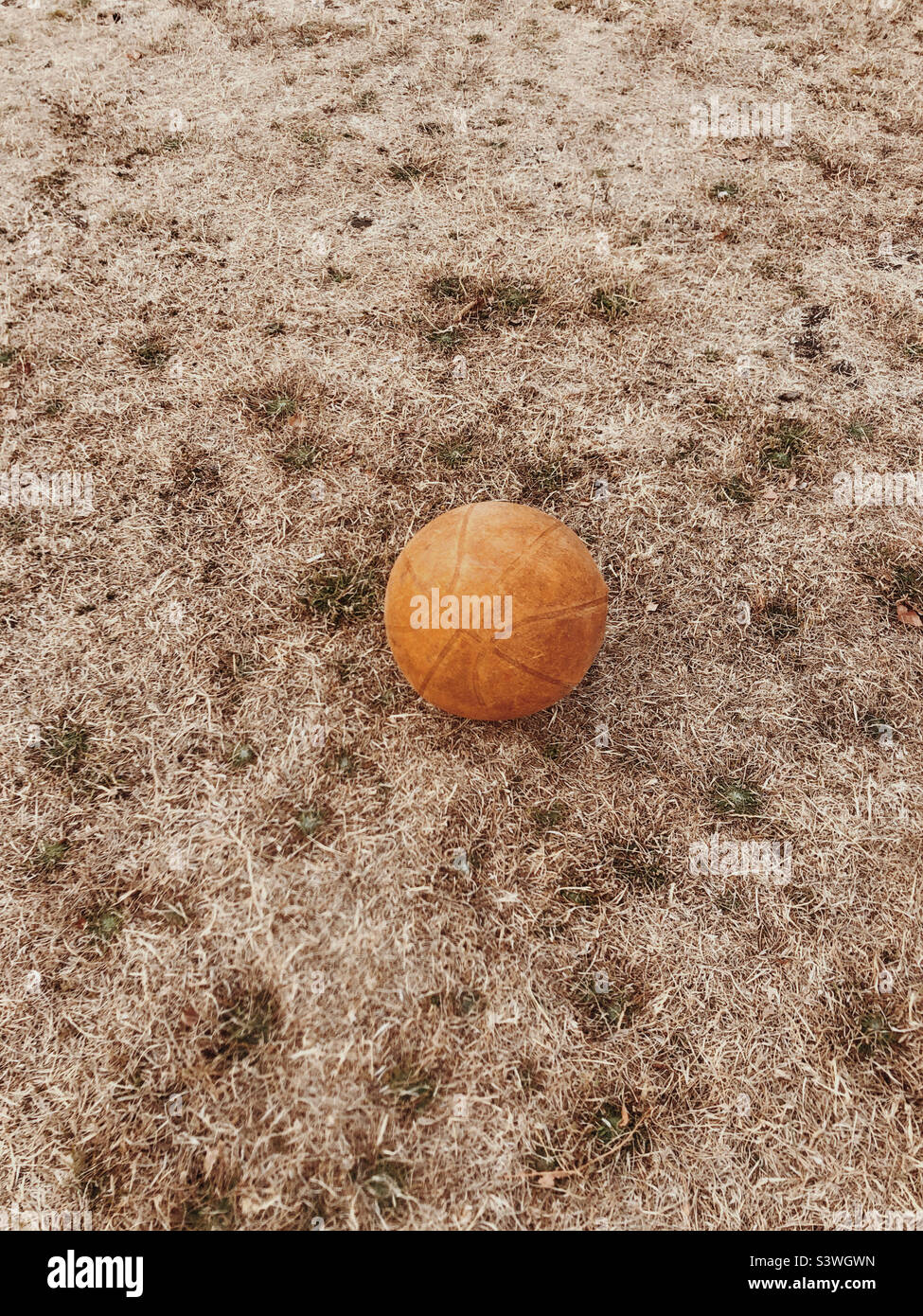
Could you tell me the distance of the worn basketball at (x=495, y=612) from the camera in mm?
3004

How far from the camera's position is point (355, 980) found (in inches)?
121

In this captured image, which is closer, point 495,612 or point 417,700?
point 495,612

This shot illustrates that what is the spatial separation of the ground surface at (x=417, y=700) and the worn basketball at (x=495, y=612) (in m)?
0.56

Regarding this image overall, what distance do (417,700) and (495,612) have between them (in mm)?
944

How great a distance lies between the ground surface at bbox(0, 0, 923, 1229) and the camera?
2.88 meters

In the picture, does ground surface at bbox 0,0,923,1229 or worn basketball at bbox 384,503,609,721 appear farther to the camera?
worn basketball at bbox 384,503,609,721

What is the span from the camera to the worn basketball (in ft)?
9.86

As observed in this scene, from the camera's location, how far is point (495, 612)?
9.77 feet

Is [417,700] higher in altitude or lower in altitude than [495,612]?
lower

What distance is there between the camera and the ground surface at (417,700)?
2881mm

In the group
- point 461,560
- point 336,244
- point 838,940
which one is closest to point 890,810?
point 838,940

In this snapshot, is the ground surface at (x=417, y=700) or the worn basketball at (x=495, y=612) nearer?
the ground surface at (x=417, y=700)

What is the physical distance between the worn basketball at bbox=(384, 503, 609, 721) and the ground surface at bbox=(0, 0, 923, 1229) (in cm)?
56
